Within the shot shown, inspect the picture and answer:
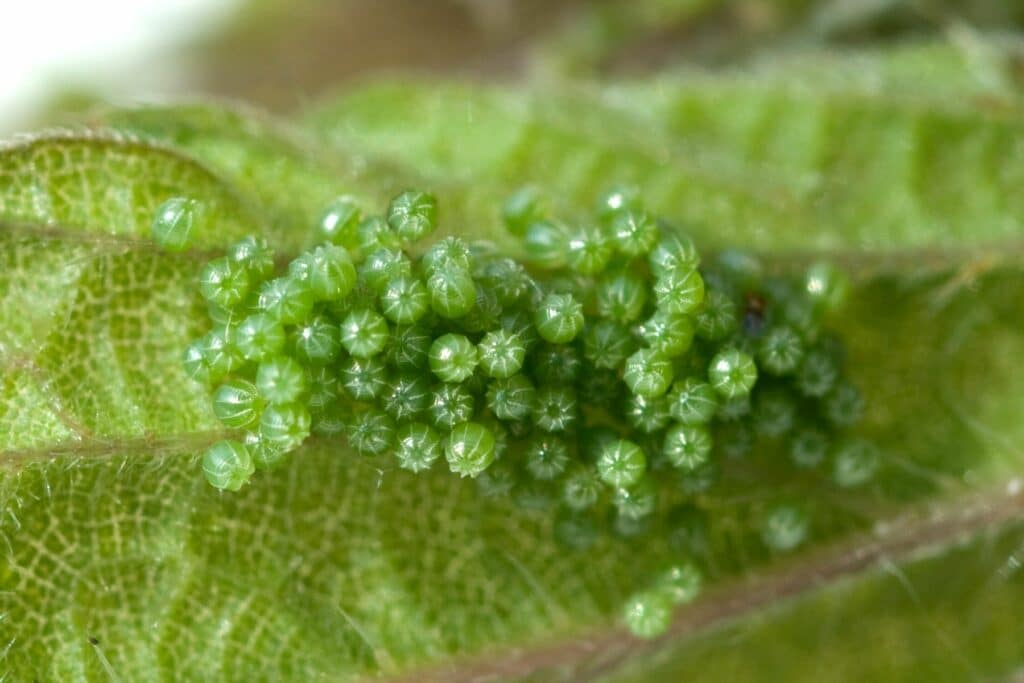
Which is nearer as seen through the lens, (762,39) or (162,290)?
(162,290)

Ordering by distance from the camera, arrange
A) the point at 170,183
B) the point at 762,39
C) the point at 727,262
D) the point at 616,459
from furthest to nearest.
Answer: the point at 762,39 < the point at 727,262 < the point at 170,183 < the point at 616,459

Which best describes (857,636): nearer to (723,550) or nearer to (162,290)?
(723,550)

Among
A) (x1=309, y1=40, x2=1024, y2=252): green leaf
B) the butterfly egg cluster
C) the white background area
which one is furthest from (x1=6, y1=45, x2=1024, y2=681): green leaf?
the white background area

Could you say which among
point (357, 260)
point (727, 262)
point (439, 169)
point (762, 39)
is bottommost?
point (727, 262)

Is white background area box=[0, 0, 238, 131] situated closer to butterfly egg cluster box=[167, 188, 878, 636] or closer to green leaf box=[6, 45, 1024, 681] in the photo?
green leaf box=[6, 45, 1024, 681]

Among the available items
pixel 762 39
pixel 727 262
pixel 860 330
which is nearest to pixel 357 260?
pixel 727 262

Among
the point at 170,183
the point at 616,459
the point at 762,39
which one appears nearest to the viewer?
the point at 616,459

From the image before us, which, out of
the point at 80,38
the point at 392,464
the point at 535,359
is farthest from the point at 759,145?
the point at 80,38
